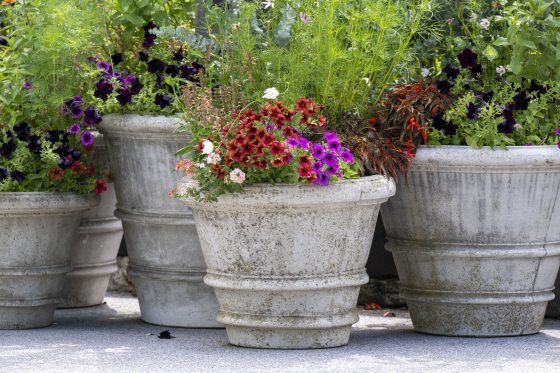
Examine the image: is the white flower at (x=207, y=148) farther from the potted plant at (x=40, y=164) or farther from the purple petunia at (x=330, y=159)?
the potted plant at (x=40, y=164)

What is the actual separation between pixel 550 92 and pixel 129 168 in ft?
5.44

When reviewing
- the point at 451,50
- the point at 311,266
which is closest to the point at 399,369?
the point at 311,266

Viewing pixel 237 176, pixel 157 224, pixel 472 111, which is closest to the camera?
pixel 237 176

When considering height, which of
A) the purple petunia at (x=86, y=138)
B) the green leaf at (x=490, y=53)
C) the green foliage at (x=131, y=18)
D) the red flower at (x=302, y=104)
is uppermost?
the green leaf at (x=490, y=53)

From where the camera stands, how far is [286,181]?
3.82m

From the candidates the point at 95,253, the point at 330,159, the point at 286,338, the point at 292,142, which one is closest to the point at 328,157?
the point at 330,159

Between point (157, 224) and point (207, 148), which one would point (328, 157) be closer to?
point (207, 148)

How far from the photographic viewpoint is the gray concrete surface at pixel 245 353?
372 cm

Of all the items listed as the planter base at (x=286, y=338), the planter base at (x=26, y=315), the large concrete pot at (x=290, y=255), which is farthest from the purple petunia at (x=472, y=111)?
the planter base at (x=26, y=315)

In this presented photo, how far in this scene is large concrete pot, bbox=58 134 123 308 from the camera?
4988 mm


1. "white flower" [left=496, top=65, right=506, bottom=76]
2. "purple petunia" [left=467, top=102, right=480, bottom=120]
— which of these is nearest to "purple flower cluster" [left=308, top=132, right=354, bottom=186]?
"purple petunia" [left=467, top=102, right=480, bottom=120]

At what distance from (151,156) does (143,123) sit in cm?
15

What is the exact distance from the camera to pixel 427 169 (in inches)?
164

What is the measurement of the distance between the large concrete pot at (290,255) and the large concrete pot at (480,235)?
0.26 meters
